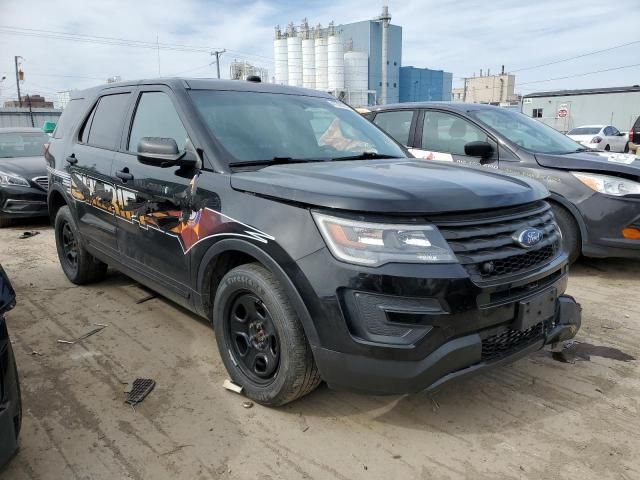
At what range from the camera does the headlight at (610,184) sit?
4.66 metres

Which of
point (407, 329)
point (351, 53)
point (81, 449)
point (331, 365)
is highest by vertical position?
point (351, 53)

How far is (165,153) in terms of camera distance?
2.97 metres

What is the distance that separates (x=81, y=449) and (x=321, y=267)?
1494 mm

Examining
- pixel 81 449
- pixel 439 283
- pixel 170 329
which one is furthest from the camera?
pixel 170 329

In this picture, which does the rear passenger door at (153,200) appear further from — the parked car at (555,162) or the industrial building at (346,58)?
the industrial building at (346,58)

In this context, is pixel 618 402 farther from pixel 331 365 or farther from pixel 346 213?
pixel 346 213

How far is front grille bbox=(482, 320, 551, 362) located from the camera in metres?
2.38

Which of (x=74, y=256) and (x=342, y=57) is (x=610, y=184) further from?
(x=342, y=57)

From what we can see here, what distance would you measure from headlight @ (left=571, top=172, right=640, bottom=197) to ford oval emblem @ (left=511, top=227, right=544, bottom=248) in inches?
106

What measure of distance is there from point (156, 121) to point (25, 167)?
622cm

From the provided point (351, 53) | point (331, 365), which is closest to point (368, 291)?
point (331, 365)

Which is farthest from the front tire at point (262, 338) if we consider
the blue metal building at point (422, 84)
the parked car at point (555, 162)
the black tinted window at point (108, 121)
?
the blue metal building at point (422, 84)

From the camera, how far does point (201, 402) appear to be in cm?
288

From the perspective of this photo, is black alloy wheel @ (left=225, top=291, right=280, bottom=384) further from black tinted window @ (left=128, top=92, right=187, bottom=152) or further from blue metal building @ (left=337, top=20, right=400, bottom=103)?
blue metal building @ (left=337, top=20, right=400, bottom=103)
